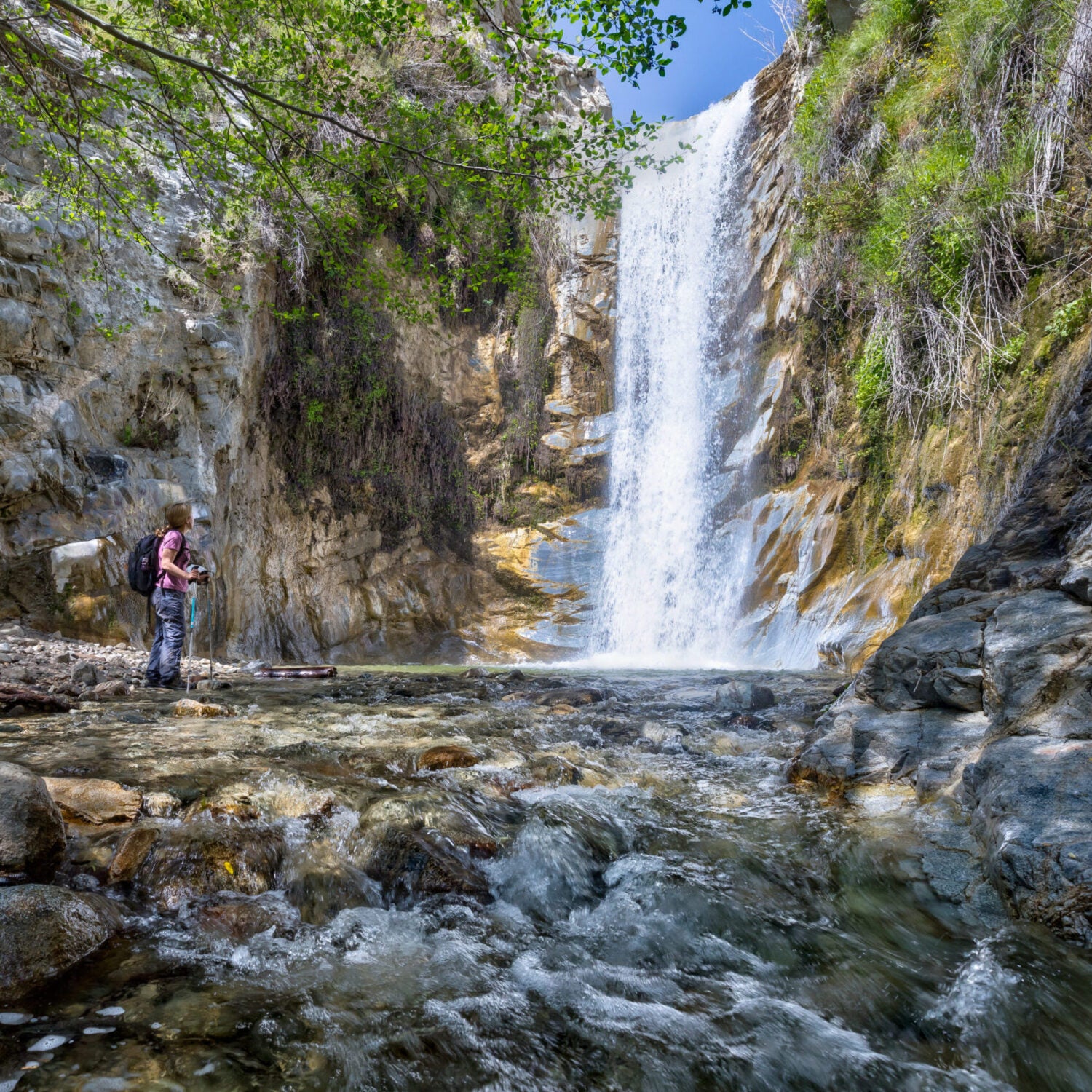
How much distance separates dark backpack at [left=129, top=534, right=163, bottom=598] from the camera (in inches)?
262

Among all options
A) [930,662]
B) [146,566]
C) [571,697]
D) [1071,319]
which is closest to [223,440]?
[146,566]

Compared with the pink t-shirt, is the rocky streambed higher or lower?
lower

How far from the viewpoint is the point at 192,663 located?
845cm

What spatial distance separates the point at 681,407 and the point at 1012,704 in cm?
1272

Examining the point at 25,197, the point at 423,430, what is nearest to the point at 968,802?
the point at 25,197

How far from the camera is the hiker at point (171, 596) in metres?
6.61

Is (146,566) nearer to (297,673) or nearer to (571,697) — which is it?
(297,673)

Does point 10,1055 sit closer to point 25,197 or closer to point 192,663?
point 192,663

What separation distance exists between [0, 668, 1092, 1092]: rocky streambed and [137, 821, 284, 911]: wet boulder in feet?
0.04

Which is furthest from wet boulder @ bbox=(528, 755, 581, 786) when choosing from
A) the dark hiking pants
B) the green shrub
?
the green shrub

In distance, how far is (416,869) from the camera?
8.45 feet

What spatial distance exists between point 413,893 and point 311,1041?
0.82 meters

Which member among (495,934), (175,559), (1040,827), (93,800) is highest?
(175,559)

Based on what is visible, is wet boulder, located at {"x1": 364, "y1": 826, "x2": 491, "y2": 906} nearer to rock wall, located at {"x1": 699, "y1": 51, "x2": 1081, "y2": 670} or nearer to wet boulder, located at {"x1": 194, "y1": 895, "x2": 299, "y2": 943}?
wet boulder, located at {"x1": 194, "y1": 895, "x2": 299, "y2": 943}
